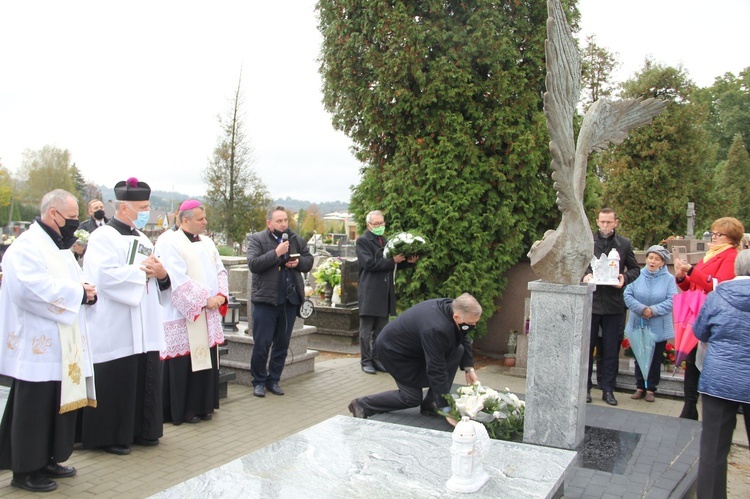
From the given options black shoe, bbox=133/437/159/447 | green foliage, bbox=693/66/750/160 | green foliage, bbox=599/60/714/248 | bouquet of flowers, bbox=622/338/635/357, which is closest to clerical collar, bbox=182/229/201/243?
black shoe, bbox=133/437/159/447

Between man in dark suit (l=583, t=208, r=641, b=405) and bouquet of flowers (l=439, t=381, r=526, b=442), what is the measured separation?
1749 millimetres

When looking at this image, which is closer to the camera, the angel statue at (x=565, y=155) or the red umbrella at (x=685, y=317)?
the angel statue at (x=565, y=155)

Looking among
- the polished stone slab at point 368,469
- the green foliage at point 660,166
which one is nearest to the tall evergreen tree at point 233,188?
the green foliage at point 660,166

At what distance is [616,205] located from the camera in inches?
896

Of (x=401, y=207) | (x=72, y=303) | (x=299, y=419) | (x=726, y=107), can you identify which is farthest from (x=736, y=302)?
(x=726, y=107)

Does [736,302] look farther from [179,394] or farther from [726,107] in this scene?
[726,107]

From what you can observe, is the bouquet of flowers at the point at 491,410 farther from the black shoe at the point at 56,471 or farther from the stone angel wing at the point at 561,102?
the black shoe at the point at 56,471

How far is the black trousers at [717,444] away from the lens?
13.8 ft

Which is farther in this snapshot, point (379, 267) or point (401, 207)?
point (401, 207)

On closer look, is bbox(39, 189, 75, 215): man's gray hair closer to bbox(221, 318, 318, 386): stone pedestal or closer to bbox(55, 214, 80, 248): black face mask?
bbox(55, 214, 80, 248): black face mask

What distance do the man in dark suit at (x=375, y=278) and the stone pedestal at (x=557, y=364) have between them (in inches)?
125

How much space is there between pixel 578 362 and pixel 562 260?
842 millimetres

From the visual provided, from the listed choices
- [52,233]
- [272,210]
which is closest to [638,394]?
[272,210]

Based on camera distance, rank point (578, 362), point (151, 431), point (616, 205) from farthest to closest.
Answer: point (616, 205) → point (151, 431) → point (578, 362)
